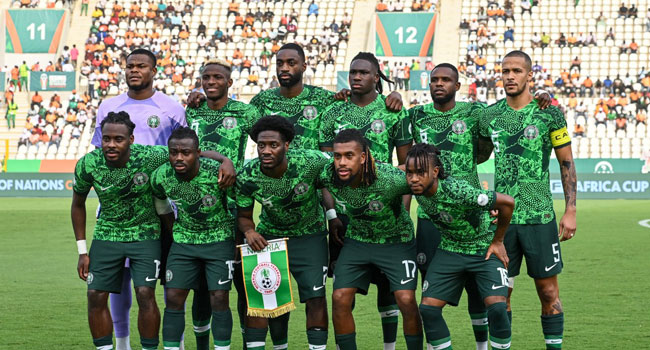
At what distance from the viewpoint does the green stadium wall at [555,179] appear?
28531 millimetres

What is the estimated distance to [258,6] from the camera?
4303 cm

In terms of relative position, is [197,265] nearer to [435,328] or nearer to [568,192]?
[435,328]

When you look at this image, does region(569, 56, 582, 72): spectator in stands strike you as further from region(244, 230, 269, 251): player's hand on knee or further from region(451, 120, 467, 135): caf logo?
region(244, 230, 269, 251): player's hand on knee

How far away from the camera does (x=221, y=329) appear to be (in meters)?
6.75

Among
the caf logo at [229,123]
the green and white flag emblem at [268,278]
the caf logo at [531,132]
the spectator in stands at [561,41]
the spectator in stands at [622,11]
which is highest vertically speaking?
the spectator in stands at [622,11]

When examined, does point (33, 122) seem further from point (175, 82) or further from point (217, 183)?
point (217, 183)

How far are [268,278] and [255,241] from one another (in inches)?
11.8

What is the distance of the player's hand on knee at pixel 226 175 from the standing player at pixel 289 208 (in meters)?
0.06

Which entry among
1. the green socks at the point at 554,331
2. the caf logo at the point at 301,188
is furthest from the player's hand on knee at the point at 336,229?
the green socks at the point at 554,331

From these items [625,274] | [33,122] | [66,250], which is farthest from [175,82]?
[625,274]

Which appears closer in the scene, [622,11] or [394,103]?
[394,103]

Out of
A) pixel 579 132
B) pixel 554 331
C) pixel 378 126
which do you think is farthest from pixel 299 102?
pixel 579 132

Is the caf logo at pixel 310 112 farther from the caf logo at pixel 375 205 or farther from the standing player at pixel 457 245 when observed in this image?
the standing player at pixel 457 245

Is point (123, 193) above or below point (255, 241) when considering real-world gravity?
above
